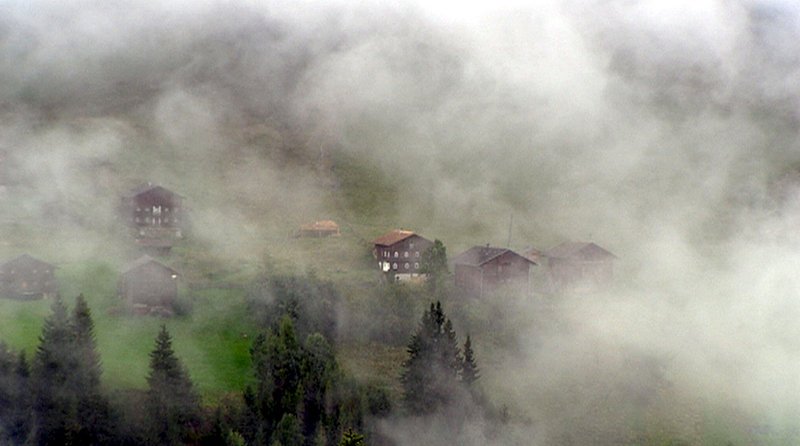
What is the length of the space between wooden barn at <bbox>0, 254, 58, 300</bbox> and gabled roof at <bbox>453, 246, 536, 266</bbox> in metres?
30.7

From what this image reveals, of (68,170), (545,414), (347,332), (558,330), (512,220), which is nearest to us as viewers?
(545,414)

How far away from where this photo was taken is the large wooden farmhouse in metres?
72.1

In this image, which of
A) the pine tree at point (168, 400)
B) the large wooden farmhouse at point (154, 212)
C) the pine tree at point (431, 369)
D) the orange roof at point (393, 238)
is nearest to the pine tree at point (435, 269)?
the orange roof at point (393, 238)

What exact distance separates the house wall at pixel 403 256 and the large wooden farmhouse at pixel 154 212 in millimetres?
18354

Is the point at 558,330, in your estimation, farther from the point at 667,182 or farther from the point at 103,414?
the point at 667,182

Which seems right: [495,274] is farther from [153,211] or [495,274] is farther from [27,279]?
[27,279]

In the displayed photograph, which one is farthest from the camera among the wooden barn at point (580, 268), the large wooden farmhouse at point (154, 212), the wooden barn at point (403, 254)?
the large wooden farmhouse at point (154, 212)

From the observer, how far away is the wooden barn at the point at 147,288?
167ft

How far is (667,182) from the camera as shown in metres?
109

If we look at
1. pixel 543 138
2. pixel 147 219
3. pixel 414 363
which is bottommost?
pixel 414 363

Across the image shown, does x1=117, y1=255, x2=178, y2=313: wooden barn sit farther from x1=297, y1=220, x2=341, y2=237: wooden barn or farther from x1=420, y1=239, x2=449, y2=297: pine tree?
x1=297, y1=220, x2=341, y2=237: wooden barn

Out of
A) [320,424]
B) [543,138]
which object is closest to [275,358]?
[320,424]

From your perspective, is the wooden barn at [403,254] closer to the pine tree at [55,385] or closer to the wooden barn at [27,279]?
the wooden barn at [27,279]

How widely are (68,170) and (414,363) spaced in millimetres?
56030
